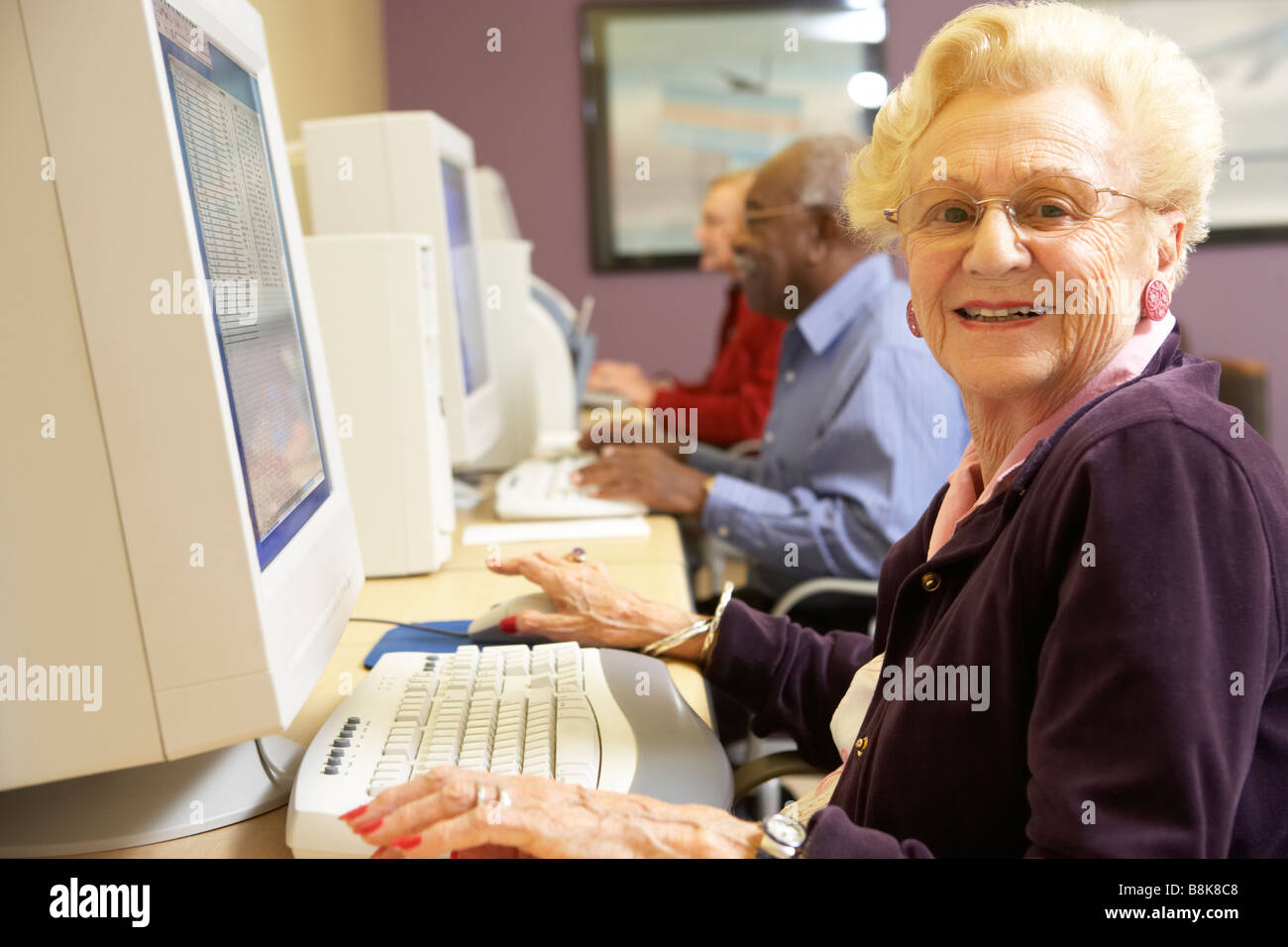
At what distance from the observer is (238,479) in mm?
711

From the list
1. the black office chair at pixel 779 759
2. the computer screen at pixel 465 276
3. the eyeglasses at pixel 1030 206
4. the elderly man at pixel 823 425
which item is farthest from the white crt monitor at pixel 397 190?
the eyeglasses at pixel 1030 206

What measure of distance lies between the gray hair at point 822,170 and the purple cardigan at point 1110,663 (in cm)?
146

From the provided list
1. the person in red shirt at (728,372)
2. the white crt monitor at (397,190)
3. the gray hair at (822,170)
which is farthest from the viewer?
the person in red shirt at (728,372)

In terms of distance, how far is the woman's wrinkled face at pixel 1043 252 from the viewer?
32.3 inches

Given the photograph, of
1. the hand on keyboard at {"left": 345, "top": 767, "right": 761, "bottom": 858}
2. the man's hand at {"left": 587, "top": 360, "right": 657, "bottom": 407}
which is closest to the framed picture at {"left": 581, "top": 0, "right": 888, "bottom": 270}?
the man's hand at {"left": 587, "top": 360, "right": 657, "bottom": 407}

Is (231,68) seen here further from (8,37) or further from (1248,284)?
(1248,284)

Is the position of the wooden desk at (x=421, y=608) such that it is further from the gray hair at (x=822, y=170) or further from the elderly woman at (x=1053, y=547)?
the gray hair at (x=822, y=170)

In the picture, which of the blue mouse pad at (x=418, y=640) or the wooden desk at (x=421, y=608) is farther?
the blue mouse pad at (x=418, y=640)

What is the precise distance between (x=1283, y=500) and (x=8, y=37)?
0.78m

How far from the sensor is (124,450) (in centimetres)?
69

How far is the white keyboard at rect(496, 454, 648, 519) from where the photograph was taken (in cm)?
189

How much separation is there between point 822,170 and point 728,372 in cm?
109

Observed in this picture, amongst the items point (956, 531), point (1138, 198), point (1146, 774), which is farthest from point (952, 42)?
point (1146, 774)

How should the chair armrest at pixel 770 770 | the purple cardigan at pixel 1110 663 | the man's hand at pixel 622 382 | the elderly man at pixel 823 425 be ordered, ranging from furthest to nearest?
1. the man's hand at pixel 622 382
2. the elderly man at pixel 823 425
3. the chair armrest at pixel 770 770
4. the purple cardigan at pixel 1110 663
